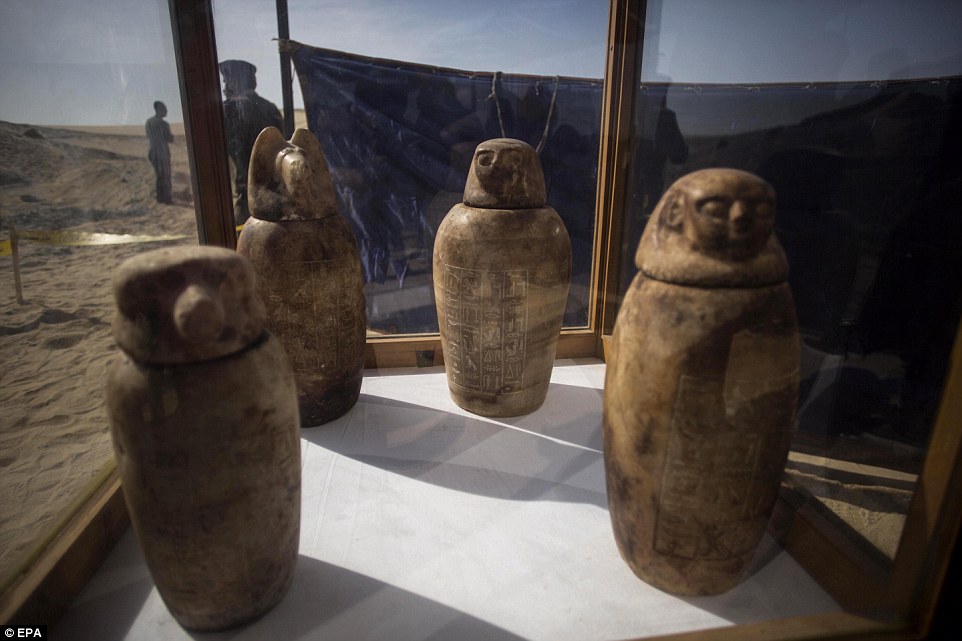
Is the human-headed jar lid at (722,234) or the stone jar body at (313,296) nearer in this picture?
the human-headed jar lid at (722,234)

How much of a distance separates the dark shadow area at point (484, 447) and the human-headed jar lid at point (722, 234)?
0.98 meters

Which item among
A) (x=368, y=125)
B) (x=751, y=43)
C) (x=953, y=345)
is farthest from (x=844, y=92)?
(x=368, y=125)

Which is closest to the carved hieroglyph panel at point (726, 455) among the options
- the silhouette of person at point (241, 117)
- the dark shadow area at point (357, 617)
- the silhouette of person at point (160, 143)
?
the dark shadow area at point (357, 617)

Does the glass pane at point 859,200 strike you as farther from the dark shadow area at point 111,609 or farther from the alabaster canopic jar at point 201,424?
the dark shadow area at point 111,609

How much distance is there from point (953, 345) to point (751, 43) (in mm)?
940

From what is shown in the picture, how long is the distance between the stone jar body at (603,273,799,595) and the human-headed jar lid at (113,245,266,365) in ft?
2.97

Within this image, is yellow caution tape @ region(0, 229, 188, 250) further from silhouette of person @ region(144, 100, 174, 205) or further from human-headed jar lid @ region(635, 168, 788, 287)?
human-headed jar lid @ region(635, 168, 788, 287)

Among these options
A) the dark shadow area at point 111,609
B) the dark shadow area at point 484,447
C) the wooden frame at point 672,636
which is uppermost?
the wooden frame at point 672,636

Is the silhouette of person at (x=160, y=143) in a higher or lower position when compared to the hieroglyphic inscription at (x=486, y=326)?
higher

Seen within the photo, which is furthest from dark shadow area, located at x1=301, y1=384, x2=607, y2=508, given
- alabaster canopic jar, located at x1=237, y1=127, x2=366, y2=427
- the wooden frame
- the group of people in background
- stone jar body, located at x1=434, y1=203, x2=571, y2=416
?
the group of people in background

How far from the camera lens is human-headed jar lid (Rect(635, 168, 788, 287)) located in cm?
123

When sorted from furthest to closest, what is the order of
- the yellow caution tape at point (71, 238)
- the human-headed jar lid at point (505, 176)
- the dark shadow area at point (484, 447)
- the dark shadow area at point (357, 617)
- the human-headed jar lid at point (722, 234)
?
the yellow caution tape at point (71, 238) → the human-headed jar lid at point (505, 176) → the dark shadow area at point (484, 447) → the dark shadow area at point (357, 617) → the human-headed jar lid at point (722, 234)

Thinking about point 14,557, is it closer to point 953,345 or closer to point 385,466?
point 385,466

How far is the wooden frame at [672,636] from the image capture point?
47.8 inches
